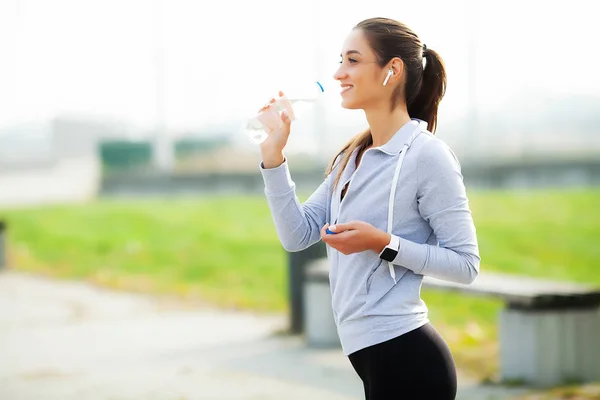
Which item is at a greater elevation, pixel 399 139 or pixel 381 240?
pixel 399 139

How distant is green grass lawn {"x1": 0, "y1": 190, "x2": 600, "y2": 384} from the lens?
9.16 metres

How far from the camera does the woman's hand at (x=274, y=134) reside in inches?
92.0

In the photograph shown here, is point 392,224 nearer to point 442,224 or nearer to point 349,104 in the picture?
point 442,224

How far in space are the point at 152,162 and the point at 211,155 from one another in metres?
1.60

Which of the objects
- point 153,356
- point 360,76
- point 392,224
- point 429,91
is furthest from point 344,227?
point 153,356

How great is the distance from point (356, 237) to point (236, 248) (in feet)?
34.0

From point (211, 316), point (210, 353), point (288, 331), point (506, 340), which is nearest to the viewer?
point (506, 340)

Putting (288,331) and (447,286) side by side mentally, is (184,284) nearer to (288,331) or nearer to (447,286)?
(288,331)

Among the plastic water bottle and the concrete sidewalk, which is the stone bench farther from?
the plastic water bottle

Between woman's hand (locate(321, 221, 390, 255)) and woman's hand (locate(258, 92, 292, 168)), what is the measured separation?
290 mm

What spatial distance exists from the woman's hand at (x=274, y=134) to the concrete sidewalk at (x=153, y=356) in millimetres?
3371

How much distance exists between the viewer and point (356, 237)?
211 centimetres

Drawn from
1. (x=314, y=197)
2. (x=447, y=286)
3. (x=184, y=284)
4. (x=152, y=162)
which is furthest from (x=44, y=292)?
(x=152, y=162)

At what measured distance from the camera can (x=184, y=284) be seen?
10719mm
